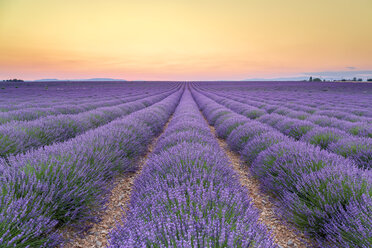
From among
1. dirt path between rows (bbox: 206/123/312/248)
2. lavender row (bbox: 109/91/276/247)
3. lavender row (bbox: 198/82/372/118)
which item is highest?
lavender row (bbox: 109/91/276/247)

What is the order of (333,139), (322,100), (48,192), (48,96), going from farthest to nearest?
(48,96) → (322,100) → (333,139) → (48,192)

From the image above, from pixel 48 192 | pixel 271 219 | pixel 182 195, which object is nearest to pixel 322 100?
pixel 271 219

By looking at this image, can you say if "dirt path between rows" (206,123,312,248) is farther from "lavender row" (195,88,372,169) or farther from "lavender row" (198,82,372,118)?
"lavender row" (198,82,372,118)

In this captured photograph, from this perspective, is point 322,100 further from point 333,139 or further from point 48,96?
point 48,96

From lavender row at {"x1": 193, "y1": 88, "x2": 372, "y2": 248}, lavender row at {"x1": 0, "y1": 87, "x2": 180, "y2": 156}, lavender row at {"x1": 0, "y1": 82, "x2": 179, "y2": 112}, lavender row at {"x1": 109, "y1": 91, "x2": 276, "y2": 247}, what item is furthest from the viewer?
lavender row at {"x1": 0, "y1": 82, "x2": 179, "y2": 112}

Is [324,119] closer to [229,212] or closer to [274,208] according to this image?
[274,208]

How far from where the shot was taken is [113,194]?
10.2 feet

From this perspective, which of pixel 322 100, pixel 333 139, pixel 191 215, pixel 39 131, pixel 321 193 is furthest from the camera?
pixel 322 100

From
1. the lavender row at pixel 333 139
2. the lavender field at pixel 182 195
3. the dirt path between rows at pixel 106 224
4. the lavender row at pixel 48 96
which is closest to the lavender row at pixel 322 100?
the lavender row at pixel 333 139

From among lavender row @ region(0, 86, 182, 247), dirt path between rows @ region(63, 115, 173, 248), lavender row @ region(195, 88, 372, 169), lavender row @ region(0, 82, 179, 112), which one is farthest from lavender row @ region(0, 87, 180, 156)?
lavender row @ region(0, 82, 179, 112)

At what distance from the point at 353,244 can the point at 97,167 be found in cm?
285

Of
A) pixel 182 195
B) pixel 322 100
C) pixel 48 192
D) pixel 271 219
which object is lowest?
pixel 271 219

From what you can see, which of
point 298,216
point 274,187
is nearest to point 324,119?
point 274,187

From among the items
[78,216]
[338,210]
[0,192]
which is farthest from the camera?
[78,216]
